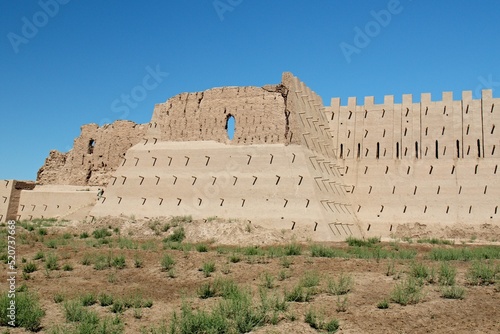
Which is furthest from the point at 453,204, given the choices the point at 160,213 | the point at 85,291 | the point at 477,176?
the point at 85,291

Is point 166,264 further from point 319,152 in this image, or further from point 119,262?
point 319,152

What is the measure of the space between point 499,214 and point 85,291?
21975 mm

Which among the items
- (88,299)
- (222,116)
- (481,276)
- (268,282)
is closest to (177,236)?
(222,116)

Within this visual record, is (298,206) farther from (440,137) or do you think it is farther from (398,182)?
(440,137)

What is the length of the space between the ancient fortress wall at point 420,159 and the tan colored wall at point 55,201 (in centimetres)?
1590

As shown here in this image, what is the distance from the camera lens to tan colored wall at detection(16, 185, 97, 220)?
29625 mm

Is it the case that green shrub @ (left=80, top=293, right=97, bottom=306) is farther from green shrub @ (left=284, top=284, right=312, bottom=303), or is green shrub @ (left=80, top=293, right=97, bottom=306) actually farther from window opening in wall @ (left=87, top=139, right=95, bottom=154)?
window opening in wall @ (left=87, top=139, right=95, bottom=154)

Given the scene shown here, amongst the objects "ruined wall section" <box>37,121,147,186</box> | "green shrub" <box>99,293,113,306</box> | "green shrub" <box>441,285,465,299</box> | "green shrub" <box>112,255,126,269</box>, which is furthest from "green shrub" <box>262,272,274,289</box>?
"ruined wall section" <box>37,121,147,186</box>

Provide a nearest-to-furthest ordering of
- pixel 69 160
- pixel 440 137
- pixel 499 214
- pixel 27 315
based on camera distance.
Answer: pixel 27 315
pixel 499 214
pixel 440 137
pixel 69 160

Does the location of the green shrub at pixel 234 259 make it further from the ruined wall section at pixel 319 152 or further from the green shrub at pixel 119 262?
the ruined wall section at pixel 319 152

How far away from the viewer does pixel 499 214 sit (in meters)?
25.4

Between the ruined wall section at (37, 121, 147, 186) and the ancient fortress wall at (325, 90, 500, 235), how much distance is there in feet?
45.0

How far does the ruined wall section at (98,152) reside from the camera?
32.7m

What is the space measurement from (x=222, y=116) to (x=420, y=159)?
38.5 ft
